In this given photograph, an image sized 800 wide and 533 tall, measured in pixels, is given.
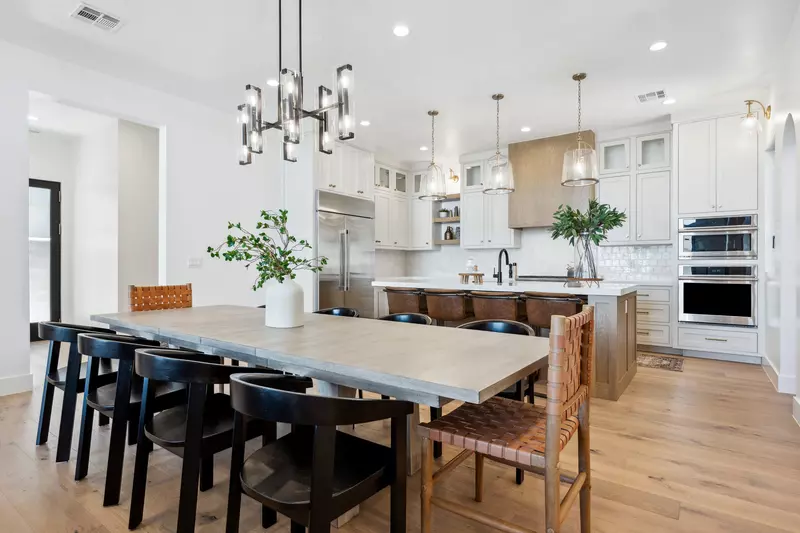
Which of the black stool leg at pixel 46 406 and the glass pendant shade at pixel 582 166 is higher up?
the glass pendant shade at pixel 582 166

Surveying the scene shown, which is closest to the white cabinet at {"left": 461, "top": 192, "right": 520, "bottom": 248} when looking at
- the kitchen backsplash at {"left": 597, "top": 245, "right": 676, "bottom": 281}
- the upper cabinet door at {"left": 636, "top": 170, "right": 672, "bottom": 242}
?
the kitchen backsplash at {"left": 597, "top": 245, "right": 676, "bottom": 281}

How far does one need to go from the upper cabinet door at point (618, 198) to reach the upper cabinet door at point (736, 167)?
3.04 ft

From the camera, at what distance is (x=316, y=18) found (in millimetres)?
A: 2945

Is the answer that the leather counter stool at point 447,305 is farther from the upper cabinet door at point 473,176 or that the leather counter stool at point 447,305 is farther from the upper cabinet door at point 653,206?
the upper cabinet door at point 473,176

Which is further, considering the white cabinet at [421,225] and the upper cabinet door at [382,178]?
the white cabinet at [421,225]

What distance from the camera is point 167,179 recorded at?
4289mm

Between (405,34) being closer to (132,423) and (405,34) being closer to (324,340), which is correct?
(324,340)

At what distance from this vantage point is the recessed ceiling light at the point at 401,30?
3066 millimetres

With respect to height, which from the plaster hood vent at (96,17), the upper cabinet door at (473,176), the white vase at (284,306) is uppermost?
the plaster hood vent at (96,17)

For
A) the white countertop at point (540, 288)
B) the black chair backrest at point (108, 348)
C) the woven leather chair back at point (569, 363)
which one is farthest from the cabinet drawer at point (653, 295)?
the black chair backrest at point (108, 348)

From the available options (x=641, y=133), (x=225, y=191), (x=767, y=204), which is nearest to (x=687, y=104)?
(x=641, y=133)

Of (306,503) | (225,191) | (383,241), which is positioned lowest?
(306,503)

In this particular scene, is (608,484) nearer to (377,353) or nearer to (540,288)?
(377,353)

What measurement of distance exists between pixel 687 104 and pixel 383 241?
4168 mm
